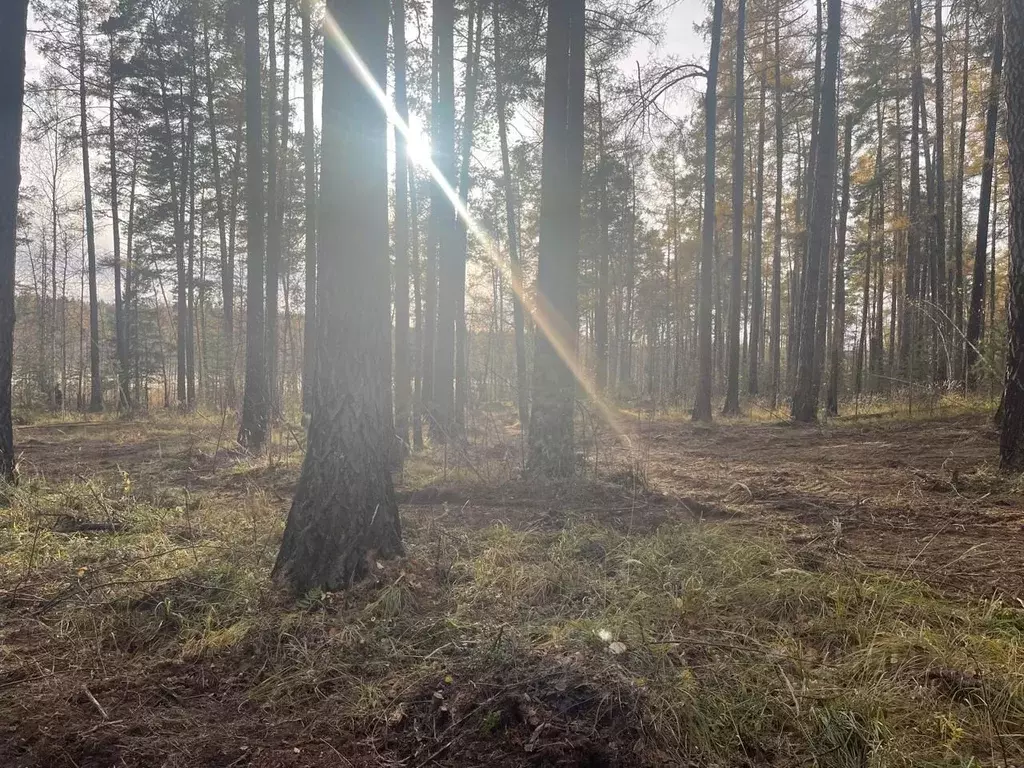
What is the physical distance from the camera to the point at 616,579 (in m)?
3.26

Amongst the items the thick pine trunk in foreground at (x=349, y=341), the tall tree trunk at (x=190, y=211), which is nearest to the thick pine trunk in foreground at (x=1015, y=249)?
the thick pine trunk in foreground at (x=349, y=341)

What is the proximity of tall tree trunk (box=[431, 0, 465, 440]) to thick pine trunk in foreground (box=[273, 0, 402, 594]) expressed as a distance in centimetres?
597

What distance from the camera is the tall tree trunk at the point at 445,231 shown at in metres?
9.62

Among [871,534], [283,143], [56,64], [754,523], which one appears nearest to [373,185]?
[754,523]

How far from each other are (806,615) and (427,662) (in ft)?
5.87

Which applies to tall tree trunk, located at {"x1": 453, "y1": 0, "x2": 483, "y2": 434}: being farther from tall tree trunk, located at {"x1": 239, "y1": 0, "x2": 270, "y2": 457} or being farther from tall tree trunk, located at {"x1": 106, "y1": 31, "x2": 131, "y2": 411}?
tall tree trunk, located at {"x1": 106, "y1": 31, "x2": 131, "y2": 411}

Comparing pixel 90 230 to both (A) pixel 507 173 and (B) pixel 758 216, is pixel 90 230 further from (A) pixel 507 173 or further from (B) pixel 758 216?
(B) pixel 758 216

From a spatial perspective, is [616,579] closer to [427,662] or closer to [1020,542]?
[427,662]

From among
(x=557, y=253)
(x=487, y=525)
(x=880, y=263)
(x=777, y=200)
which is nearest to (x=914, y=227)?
(x=777, y=200)

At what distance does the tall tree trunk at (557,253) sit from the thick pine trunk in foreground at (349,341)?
300cm

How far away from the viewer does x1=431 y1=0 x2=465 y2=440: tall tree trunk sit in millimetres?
9617

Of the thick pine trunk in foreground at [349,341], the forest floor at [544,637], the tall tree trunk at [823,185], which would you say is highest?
the tall tree trunk at [823,185]

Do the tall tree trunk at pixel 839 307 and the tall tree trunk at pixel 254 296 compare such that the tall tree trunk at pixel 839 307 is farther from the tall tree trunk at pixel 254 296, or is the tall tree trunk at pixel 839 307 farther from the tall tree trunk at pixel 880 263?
the tall tree trunk at pixel 254 296

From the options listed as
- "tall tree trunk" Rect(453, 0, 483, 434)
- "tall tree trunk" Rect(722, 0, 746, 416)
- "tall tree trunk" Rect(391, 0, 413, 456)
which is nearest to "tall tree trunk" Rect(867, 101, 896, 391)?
"tall tree trunk" Rect(722, 0, 746, 416)
